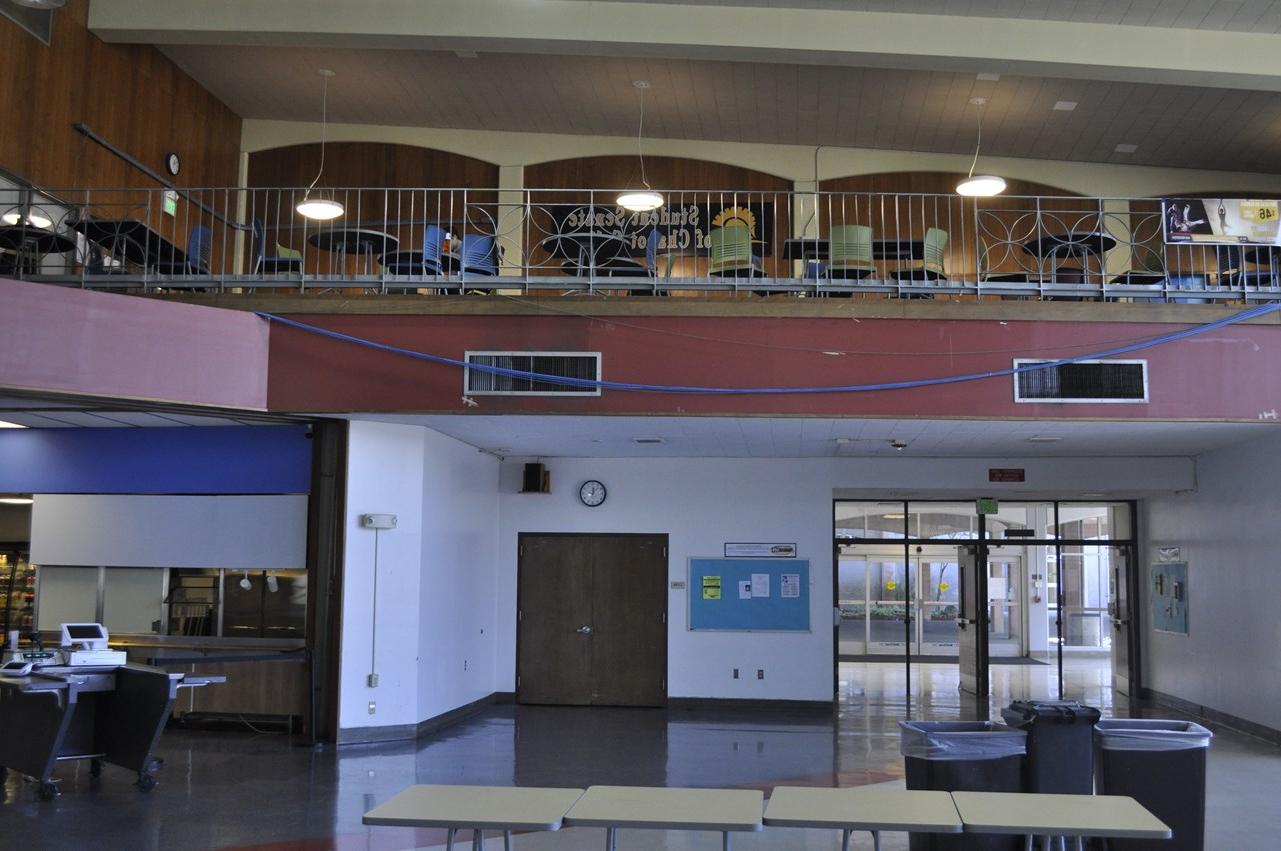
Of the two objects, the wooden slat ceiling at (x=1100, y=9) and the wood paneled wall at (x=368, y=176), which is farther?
the wood paneled wall at (x=368, y=176)

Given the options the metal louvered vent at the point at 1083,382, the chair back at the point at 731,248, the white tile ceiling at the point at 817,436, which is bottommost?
the white tile ceiling at the point at 817,436

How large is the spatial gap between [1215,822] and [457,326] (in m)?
6.48

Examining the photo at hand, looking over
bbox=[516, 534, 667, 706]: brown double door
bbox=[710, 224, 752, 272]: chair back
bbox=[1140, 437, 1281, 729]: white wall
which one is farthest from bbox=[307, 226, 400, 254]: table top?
bbox=[1140, 437, 1281, 729]: white wall

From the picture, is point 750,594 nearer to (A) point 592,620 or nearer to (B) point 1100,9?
(A) point 592,620

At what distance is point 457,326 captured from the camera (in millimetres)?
9250

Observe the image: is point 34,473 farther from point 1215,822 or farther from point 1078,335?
point 1215,822

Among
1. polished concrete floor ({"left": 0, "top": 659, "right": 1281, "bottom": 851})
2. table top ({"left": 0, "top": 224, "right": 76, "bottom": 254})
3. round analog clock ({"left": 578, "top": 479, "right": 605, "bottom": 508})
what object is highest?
table top ({"left": 0, "top": 224, "right": 76, "bottom": 254})

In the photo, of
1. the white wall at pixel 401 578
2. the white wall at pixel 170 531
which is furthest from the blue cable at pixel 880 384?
the white wall at pixel 170 531

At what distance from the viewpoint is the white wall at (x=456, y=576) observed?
34.0ft

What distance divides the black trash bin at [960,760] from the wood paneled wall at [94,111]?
8888 millimetres

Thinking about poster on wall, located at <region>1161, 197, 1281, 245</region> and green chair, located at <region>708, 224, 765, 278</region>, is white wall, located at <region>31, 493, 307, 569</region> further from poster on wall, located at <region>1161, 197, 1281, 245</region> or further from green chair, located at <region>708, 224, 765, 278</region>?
poster on wall, located at <region>1161, 197, 1281, 245</region>

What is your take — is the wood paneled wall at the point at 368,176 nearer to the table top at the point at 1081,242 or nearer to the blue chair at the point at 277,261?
the blue chair at the point at 277,261

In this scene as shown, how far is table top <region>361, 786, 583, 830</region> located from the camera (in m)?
4.35

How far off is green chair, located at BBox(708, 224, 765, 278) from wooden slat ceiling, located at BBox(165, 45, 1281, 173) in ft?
8.57
